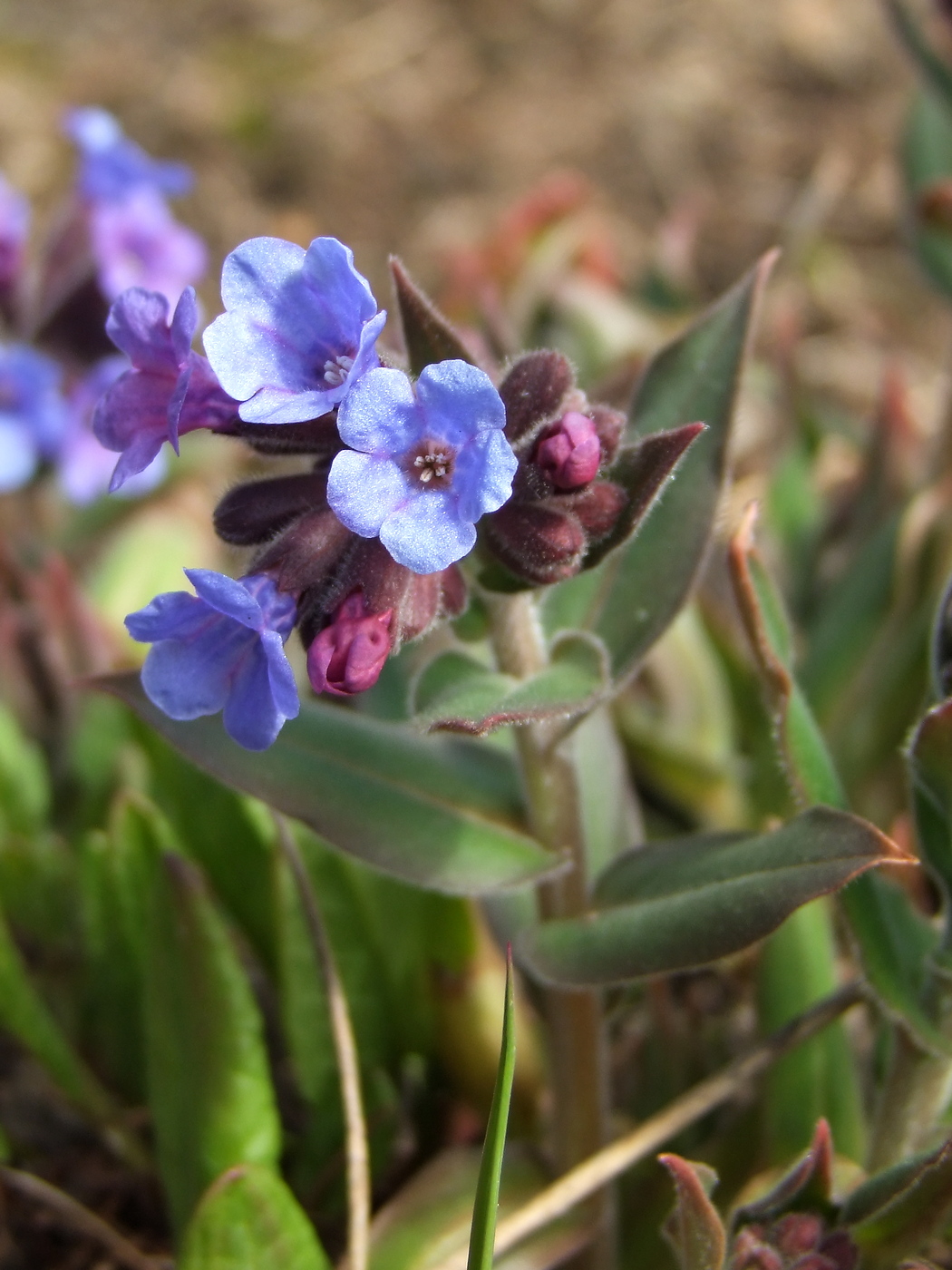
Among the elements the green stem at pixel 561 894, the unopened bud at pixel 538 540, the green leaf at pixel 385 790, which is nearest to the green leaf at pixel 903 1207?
the green stem at pixel 561 894

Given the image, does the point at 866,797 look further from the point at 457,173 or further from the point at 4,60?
the point at 4,60

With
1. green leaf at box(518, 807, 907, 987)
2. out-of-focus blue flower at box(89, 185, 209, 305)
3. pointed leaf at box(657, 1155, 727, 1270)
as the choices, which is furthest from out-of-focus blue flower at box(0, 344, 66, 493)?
pointed leaf at box(657, 1155, 727, 1270)

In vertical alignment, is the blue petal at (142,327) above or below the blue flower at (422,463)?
above

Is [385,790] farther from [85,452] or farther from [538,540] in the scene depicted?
[85,452]

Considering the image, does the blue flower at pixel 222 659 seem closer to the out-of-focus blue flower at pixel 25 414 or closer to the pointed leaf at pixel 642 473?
the pointed leaf at pixel 642 473

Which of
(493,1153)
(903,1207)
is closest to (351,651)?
(493,1153)
